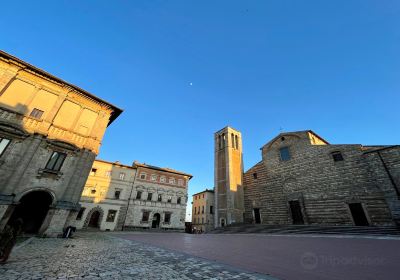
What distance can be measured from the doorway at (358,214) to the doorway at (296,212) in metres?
5.20

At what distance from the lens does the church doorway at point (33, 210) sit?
574 inches

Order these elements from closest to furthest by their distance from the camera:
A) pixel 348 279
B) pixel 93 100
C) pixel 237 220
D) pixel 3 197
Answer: pixel 348 279 < pixel 3 197 < pixel 93 100 < pixel 237 220

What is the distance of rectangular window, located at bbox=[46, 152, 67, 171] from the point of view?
14377 millimetres

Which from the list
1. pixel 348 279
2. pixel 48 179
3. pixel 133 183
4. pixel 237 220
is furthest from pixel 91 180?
pixel 348 279

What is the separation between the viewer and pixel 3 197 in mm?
11781

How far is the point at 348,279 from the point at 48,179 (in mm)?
17695

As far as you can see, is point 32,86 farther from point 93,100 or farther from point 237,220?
point 237,220

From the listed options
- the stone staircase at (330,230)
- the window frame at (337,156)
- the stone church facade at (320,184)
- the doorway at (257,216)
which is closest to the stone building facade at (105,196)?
the stone staircase at (330,230)

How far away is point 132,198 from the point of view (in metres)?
29.6

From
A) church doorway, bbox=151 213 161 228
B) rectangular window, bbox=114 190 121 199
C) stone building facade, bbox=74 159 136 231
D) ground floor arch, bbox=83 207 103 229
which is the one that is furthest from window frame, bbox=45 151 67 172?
church doorway, bbox=151 213 161 228

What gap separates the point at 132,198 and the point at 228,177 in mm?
16163

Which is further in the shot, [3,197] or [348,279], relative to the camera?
[3,197]

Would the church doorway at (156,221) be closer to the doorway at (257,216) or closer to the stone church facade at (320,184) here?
the stone church facade at (320,184)

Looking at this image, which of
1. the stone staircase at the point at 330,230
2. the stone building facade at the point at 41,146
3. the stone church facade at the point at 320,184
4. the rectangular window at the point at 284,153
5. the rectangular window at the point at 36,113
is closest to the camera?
the stone building facade at the point at 41,146
